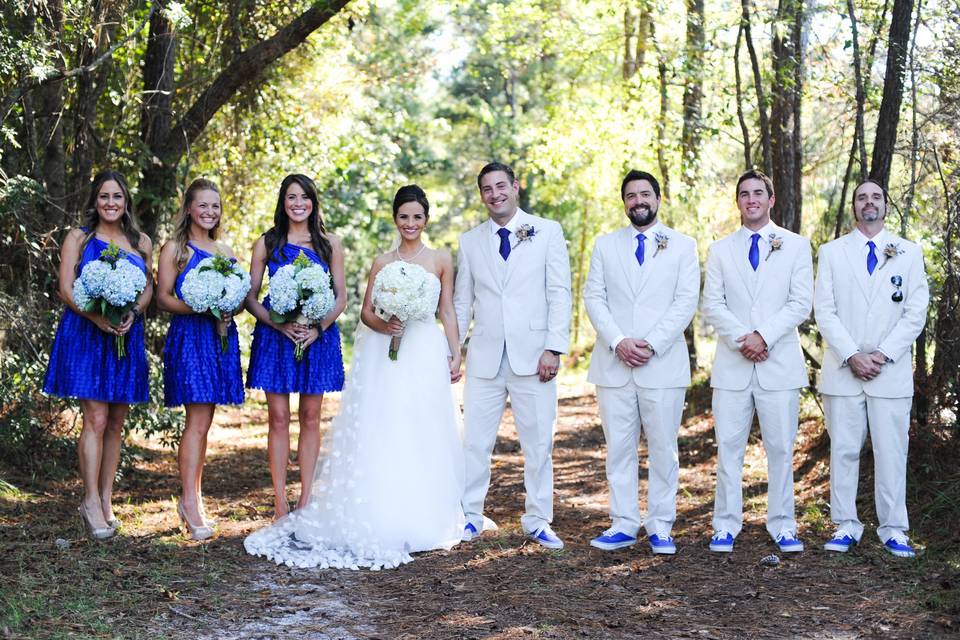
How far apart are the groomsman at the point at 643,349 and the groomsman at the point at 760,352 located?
0.87ft

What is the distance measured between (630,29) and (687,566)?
11955 millimetres

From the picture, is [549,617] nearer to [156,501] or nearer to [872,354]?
[872,354]

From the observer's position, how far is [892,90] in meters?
7.66

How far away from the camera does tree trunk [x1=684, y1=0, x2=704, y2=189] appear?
35.4 ft

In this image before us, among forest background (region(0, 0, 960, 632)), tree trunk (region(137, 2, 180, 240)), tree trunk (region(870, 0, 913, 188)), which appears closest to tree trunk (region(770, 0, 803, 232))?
forest background (region(0, 0, 960, 632))

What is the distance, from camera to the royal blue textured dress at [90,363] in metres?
6.27

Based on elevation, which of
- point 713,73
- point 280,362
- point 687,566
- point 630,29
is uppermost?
point 630,29

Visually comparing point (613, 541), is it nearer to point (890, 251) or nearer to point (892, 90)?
point (890, 251)

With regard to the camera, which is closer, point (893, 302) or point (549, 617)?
point (549, 617)

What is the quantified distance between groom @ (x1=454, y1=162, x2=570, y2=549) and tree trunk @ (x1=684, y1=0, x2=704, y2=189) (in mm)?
4681

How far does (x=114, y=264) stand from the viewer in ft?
20.1

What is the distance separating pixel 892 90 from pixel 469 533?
466 centimetres

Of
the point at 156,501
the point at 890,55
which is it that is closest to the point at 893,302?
the point at 890,55

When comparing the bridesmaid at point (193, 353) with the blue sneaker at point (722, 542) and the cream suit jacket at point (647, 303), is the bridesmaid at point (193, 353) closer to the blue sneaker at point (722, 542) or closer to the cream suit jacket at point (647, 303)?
the cream suit jacket at point (647, 303)
